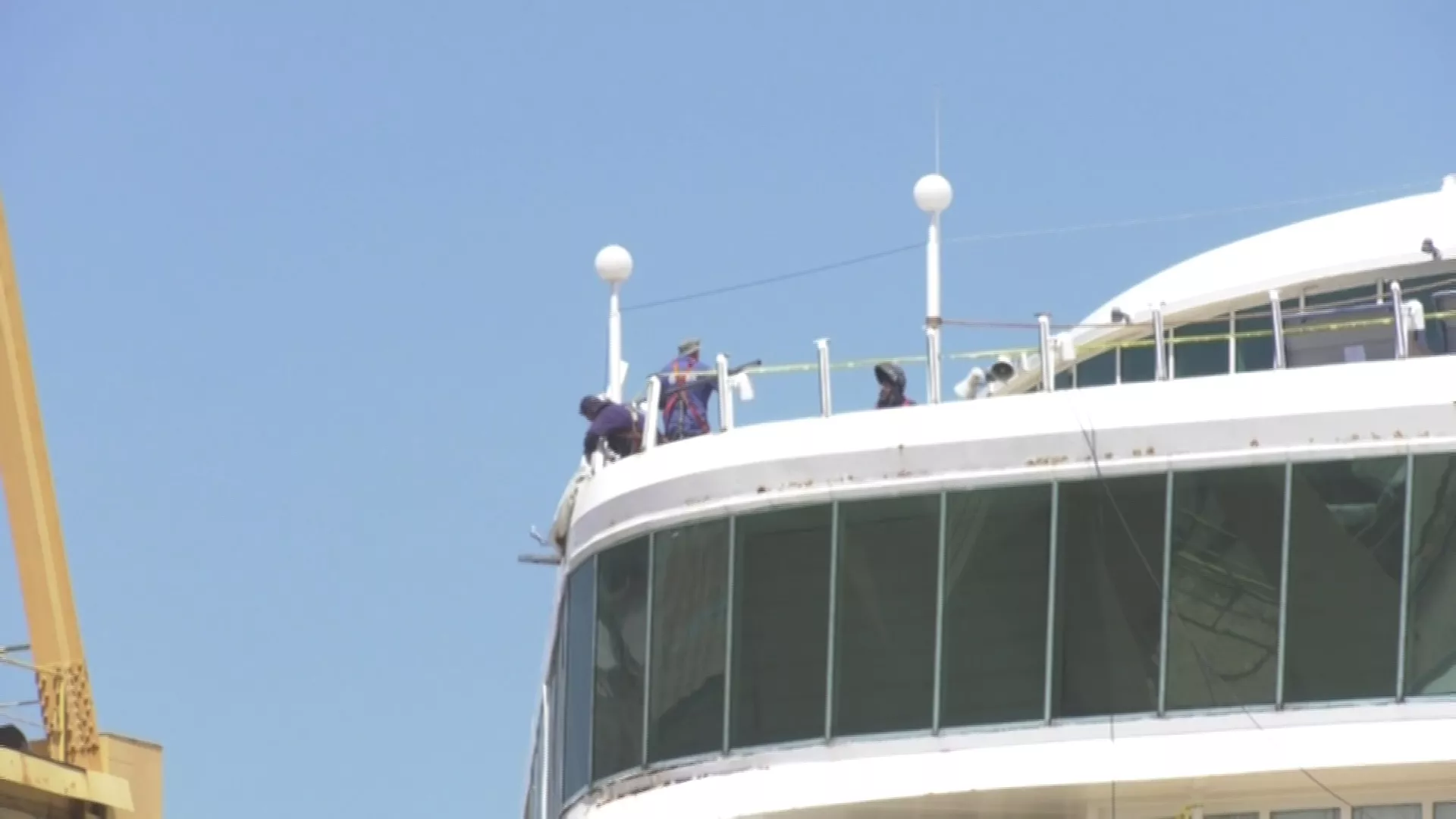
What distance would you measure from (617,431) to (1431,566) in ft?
24.5

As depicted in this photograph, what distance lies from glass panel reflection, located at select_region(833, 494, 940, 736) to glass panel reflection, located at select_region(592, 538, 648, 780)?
1.98m

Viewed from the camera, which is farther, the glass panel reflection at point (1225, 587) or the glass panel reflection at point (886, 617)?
the glass panel reflection at point (886, 617)

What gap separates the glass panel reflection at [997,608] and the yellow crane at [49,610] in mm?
10215

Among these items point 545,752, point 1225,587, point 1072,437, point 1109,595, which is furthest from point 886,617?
point 545,752

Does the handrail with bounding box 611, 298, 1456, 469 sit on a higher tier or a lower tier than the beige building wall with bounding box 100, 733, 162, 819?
higher

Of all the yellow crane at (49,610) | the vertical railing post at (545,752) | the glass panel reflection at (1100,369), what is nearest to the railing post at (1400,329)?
the vertical railing post at (545,752)

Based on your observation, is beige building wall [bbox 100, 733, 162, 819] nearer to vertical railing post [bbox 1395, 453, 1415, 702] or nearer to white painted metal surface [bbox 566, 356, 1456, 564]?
white painted metal surface [bbox 566, 356, 1456, 564]

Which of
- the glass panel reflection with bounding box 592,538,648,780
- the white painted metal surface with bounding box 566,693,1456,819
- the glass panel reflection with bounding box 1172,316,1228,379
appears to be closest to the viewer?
the white painted metal surface with bounding box 566,693,1456,819

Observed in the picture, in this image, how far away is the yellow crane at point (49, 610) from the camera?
31.8m

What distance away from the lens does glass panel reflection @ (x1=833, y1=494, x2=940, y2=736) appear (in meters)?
25.0

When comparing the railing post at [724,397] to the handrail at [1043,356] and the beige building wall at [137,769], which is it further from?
the beige building wall at [137,769]

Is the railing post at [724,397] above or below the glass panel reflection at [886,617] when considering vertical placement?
above

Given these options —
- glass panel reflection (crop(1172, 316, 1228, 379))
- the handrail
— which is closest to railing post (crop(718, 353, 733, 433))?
the handrail

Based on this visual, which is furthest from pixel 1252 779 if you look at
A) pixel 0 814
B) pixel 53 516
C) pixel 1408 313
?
pixel 53 516
